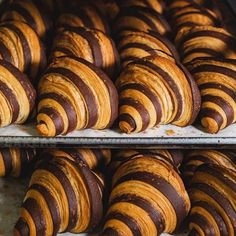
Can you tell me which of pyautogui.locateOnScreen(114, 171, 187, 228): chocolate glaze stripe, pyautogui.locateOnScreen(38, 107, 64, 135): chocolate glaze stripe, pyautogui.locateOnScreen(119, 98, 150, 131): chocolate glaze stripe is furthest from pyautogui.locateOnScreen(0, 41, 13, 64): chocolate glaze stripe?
pyautogui.locateOnScreen(114, 171, 187, 228): chocolate glaze stripe

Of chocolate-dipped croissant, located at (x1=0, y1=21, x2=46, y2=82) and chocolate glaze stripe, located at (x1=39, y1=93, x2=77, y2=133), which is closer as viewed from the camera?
chocolate glaze stripe, located at (x1=39, y1=93, x2=77, y2=133)

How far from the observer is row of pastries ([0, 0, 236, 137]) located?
49.0 inches

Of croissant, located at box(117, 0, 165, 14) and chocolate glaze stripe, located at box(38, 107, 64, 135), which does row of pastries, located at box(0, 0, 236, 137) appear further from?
croissant, located at box(117, 0, 165, 14)

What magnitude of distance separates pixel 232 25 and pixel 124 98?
804 millimetres

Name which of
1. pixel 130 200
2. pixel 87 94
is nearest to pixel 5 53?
pixel 87 94

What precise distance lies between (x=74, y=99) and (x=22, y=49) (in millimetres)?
266

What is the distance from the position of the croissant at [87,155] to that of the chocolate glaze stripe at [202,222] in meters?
0.34

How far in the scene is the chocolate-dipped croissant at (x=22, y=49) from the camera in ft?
4.57

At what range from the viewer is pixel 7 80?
125 cm

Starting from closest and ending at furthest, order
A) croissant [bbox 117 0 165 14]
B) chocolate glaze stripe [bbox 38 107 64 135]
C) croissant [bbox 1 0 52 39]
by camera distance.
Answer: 1. chocolate glaze stripe [bbox 38 107 64 135]
2. croissant [bbox 1 0 52 39]
3. croissant [bbox 117 0 165 14]

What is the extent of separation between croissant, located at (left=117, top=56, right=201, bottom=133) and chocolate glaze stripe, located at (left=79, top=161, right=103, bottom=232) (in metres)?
0.14

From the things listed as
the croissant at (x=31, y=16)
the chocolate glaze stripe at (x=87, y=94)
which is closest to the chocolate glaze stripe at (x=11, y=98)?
the chocolate glaze stripe at (x=87, y=94)

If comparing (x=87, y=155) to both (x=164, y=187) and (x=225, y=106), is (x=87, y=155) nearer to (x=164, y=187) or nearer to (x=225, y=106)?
(x=164, y=187)

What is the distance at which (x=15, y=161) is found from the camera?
1.48m
